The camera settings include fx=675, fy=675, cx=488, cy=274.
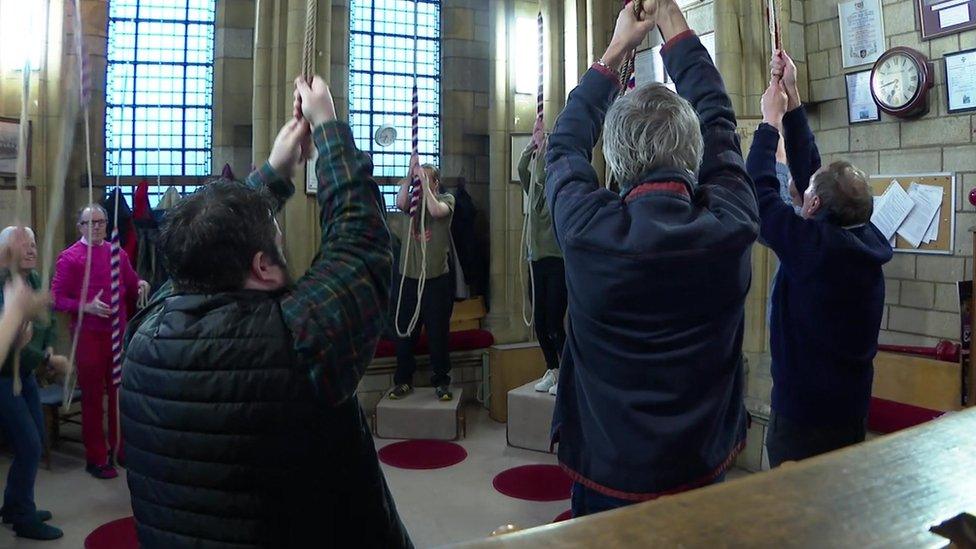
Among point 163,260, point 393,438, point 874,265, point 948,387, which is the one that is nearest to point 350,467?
point 163,260

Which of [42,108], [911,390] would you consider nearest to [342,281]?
[911,390]

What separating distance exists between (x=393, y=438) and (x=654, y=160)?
3.39 m

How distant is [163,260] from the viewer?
963mm

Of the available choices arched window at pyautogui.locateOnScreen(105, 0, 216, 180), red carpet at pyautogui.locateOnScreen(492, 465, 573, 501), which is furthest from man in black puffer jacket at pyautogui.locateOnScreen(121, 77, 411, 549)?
arched window at pyautogui.locateOnScreen(105, 0, 216, 180)

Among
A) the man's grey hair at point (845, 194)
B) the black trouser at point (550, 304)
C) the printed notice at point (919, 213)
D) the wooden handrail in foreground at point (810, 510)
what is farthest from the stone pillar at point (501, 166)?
the wooden handrail in foreground at point (810, 510)

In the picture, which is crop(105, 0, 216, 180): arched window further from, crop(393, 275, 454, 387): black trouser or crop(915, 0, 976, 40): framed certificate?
crop(915, 0, 976, 40): framed certificate

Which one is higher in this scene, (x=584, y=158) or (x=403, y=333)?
(x=584, y=158)

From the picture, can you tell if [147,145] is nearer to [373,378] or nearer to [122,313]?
[122,313]

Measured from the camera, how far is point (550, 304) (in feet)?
13.6

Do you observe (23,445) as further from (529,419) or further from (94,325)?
(529,419)

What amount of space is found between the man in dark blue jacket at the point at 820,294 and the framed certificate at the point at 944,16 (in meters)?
2.18

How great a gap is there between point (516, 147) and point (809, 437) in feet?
12.9

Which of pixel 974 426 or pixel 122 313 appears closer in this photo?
pixel 974 426

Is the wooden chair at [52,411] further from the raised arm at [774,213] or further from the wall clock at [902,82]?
the wall clock at [902,82]
